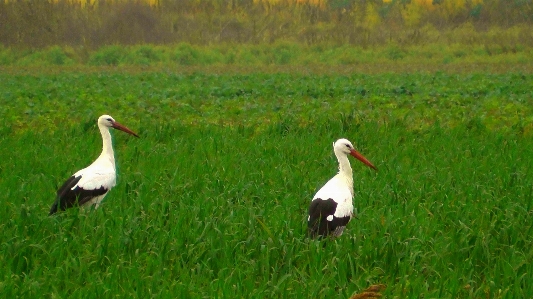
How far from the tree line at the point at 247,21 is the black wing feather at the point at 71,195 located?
25.4 m

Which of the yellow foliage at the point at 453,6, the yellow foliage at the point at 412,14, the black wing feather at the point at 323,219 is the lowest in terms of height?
the yellow foliage at the point at 412,14

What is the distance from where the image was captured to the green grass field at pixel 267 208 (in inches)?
167

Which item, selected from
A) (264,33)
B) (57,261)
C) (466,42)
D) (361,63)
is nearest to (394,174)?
(57,261)

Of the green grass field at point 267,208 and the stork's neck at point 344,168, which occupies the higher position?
the stork's neck at point 344,168

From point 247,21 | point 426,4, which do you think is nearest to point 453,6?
point 426,4

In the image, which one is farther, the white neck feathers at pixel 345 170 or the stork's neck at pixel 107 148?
the stork's neck at pixel 107 148

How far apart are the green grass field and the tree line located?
69.4ft

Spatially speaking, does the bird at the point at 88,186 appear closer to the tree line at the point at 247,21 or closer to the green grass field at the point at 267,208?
the green grass field at the point at 267,208

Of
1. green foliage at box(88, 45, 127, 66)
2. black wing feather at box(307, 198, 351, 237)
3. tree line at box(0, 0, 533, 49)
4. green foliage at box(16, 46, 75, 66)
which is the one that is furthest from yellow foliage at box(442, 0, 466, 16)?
black wing feather at box(307, 198, 351, 237)

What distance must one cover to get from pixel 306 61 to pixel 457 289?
24165 millimetres

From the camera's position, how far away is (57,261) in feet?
14.8

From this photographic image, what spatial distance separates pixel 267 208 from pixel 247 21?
31.9 m

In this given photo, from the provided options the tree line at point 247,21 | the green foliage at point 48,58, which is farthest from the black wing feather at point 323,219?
the tree line at point 247,21

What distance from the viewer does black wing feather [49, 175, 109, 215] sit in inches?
214
